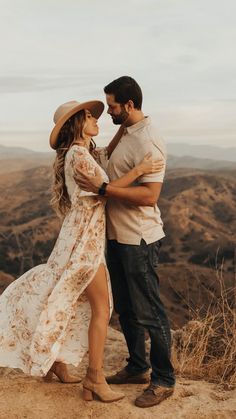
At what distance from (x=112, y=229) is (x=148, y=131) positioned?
0.68 metres

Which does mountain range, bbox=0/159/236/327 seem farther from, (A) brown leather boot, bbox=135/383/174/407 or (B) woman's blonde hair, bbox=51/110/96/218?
(B) woman's blonde hair, bbox=51/110/96/218

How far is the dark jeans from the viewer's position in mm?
3639

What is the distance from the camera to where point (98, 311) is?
11.9 feet

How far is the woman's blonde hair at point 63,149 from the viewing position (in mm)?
3592

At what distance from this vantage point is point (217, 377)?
15.5ft

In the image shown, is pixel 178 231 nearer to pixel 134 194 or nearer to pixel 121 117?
pixel 121 117

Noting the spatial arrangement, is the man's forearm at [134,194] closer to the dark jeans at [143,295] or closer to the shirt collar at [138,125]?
the dark jeans at [143,295]

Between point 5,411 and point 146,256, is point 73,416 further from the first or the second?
point 146,256

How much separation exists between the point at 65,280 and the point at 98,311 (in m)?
0.30

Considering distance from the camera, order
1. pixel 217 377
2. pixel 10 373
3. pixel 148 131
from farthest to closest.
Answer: pixel 10 373, pixel 217 377, pixel 148 131

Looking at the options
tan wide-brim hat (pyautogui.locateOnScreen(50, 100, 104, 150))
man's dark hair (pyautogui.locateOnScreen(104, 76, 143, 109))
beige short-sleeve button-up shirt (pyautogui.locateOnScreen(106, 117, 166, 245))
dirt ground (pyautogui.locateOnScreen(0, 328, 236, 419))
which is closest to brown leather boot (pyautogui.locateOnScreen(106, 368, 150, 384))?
dirt ground (pyautogui.locateOnScreen(0, 328, 236, 419))

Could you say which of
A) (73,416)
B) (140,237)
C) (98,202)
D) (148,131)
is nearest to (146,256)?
(140,237)

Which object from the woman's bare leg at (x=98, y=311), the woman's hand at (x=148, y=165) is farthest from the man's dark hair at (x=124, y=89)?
the woman's bare leg at (x=98, y=311)

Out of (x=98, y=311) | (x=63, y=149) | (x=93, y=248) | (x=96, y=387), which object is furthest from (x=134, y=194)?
(x=96, y=387)
